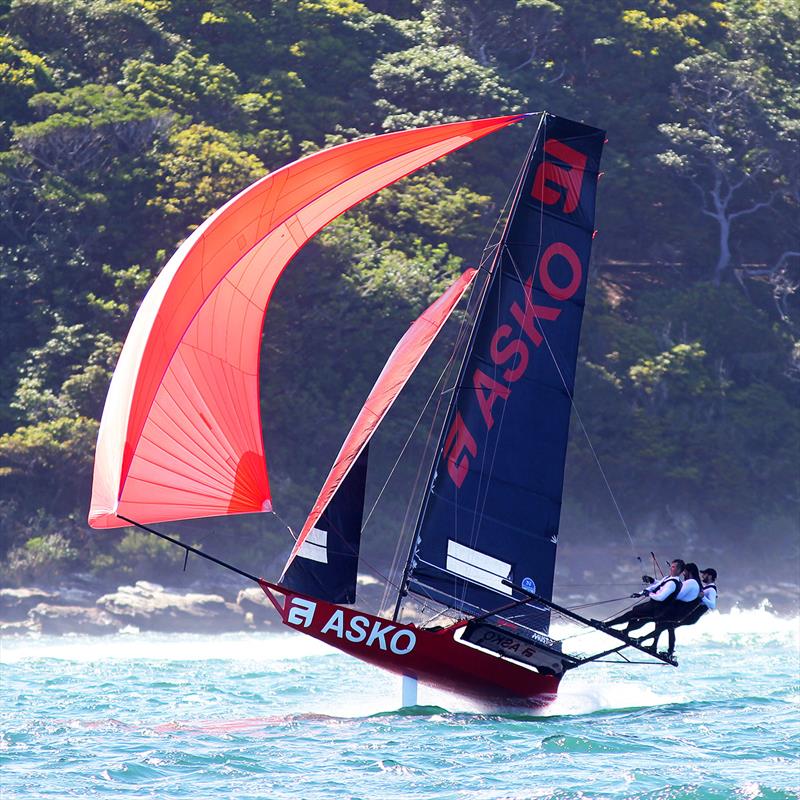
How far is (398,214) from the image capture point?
33.9m

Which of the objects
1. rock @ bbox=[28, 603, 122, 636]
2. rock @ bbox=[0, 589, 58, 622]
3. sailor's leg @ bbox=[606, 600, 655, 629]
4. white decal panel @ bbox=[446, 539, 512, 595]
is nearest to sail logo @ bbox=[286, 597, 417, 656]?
white decal panel @ bbox=[446, 539, 512, 595]

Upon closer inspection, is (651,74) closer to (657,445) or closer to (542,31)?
(542,31)

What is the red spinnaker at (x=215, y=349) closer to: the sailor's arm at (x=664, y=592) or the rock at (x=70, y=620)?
the sailor's arm at (x=664, y=592)

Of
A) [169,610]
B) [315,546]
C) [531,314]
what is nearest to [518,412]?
[531,314]

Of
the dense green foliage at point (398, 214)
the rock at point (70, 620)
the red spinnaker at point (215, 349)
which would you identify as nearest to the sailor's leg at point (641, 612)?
the red spinnaker at point (215, 349)

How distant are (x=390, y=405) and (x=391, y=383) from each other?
0.75 metres

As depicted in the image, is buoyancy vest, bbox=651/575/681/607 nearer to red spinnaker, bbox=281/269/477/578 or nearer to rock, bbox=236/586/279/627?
red spinnaker, bbox=281/269/477/578

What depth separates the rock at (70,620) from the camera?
26141mm

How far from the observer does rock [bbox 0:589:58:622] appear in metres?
26.4

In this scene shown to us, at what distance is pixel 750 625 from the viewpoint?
2980 centimetres

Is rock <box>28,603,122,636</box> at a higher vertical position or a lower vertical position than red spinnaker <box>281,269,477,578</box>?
lower

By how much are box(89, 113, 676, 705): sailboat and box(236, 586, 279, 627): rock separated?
13.5 meters

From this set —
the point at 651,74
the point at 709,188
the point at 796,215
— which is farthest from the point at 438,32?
the point at 796,215

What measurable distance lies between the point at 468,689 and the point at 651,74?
28.6 meters
